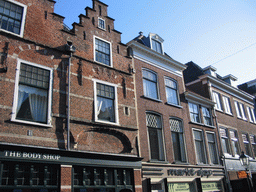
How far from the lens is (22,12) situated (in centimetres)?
1200

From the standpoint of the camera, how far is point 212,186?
62.3 ft

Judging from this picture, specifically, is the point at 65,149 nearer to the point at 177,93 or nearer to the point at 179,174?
the point at 179,174

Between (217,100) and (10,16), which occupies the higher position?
(10,16)

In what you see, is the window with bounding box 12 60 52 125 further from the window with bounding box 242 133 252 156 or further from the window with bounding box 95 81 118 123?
the window with bounding box 242 133 252 156

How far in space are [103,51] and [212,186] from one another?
1285 cm

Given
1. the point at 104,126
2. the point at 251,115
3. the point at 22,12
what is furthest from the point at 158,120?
the point at 251,115

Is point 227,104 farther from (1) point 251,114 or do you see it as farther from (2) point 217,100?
(1) point 251,114

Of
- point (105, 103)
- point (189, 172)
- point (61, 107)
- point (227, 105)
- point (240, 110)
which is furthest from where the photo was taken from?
point (240, 110)

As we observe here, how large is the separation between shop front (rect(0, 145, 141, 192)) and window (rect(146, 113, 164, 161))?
8.70 feet

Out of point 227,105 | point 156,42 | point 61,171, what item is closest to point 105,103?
point 61,171

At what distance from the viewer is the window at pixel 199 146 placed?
19297 millimetres

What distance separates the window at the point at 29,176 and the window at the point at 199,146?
1190cm

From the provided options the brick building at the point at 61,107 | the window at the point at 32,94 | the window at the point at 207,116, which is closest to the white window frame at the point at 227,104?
the window at the point at 207,116

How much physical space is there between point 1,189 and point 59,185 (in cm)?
225
